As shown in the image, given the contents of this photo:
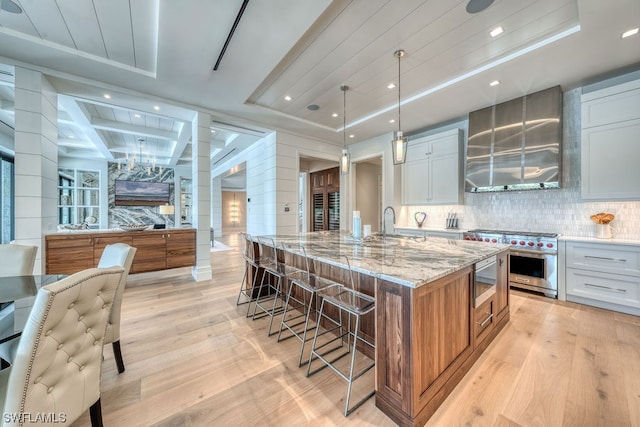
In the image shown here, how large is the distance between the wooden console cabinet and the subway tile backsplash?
5.22m

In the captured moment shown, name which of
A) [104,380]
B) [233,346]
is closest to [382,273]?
[233,346]

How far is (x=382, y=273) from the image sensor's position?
54.2 inches

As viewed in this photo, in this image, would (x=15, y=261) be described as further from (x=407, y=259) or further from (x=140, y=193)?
(x=140, y=193)

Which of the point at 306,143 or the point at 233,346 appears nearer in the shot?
the point at 233,346

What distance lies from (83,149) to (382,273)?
9803mm

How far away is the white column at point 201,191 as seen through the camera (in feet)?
13.4

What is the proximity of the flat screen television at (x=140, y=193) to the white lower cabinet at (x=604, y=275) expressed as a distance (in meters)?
10.7

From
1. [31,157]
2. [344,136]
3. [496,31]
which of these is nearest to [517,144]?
[496,31]

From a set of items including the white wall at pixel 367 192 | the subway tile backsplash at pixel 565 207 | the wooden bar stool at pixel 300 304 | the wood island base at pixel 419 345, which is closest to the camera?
the wood island base at pixel 419 345

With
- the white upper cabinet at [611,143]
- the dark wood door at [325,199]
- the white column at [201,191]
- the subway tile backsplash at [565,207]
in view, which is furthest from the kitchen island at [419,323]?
the dark wood door at [325,199]

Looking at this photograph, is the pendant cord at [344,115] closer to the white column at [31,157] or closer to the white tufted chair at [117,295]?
the white tufted chair at [117,295]

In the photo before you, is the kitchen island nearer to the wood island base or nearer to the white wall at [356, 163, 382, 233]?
the wood island base

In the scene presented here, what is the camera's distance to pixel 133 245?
3.82 metres

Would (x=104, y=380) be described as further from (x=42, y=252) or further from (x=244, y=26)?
(x=244, y=26)
